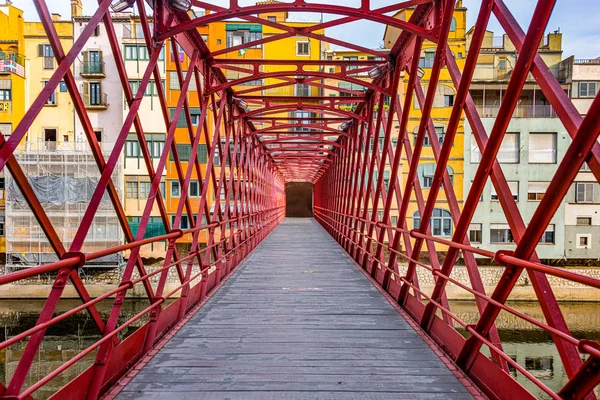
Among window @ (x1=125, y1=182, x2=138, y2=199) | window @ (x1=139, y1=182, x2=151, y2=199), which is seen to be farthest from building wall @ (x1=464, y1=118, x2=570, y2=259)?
window @ (x1=125, y1=182, x2=138, y2=199)

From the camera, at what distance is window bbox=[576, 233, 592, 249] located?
25.7 metres

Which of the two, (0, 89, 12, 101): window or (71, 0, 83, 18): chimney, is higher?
(71, 0, 83, 18): chimney

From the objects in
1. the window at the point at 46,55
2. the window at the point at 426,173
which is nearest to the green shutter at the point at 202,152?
the window at the point at 46,55

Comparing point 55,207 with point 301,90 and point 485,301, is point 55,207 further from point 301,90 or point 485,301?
point 485,301

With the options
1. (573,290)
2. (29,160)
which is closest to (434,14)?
(573,290)

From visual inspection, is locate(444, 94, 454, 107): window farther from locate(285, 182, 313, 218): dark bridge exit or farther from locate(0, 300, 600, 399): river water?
locate(285, 182, 313, 218): dark bridge exit

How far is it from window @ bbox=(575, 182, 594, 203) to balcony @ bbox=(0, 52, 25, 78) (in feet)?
109

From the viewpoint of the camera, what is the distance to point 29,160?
74.5 feet

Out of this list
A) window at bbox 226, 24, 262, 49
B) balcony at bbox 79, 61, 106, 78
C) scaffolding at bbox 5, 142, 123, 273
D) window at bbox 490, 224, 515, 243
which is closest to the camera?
scaffolding at bbox 5, 142, 123, 273

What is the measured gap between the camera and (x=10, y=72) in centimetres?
2572

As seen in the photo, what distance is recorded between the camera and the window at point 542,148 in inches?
1024

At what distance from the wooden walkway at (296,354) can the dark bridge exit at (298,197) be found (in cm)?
3980

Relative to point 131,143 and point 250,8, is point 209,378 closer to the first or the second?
point 250,8

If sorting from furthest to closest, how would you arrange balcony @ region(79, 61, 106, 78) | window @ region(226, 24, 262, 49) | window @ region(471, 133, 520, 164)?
window @ region(226, 24, 262, 49) < balcony @ region(79, 61, 106, 78) < window @ region(471, 133, 520, 164)
